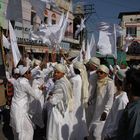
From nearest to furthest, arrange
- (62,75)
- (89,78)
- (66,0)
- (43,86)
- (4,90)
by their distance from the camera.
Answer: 1. (62,75)
2. (89,78)
3. (4,90)
4. (43,86)
5. (66,0)

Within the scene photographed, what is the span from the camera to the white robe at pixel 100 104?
7074mm

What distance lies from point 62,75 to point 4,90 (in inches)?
103

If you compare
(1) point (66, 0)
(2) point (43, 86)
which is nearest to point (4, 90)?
(2) point (43, 86)

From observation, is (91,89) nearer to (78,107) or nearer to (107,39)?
(78,107)

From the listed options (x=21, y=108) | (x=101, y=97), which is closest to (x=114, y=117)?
(x=101, y=97)

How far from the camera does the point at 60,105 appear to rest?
710 cm

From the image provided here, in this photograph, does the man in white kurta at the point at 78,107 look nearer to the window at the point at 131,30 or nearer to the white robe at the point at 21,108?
the white robe at the point at 21,108

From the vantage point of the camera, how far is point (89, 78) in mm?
7793

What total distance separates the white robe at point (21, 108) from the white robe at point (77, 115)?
0.84 m

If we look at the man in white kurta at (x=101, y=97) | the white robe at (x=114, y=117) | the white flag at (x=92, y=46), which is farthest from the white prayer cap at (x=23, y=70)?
the white flag at (x=92, y=46)

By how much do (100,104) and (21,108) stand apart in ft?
5.24

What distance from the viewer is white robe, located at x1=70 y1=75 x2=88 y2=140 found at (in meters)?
7.48

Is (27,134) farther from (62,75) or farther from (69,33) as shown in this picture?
(69,33)

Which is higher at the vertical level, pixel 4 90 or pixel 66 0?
pixel 66 0
